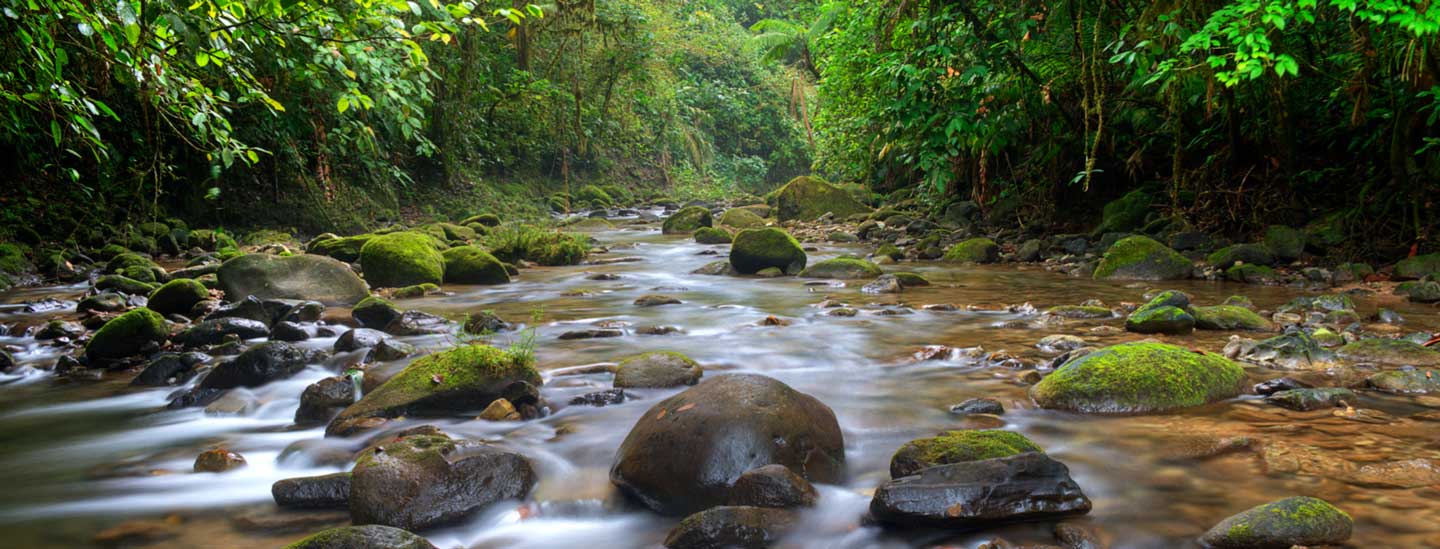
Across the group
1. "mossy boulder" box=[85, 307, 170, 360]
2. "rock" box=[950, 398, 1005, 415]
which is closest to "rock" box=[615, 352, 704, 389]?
"rock" box=[950, 398, 1005, 415]

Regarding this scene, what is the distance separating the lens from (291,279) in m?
7.71

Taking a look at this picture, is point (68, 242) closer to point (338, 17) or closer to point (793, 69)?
point (338, 17)

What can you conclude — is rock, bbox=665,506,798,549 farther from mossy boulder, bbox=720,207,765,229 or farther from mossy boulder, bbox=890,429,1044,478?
mossy boulder, bbox=720,207,765,229

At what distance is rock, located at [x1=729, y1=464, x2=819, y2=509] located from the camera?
117 inches

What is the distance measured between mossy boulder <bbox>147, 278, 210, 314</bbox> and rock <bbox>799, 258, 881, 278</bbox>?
6426 mm

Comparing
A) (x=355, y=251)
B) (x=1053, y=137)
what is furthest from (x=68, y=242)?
(x=1053, y=137)

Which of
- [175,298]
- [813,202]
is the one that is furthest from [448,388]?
[813,202]

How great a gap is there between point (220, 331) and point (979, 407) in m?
5.19

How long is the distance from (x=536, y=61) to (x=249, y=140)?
30.8ft

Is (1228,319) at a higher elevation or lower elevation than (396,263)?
lower

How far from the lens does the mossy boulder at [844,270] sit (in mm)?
9903

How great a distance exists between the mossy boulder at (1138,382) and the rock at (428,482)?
Answer: 8.64ft

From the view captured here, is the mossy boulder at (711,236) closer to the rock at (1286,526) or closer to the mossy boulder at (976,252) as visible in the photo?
the mossy boulder at (976,252)

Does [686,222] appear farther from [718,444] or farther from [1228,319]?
[718,444]
